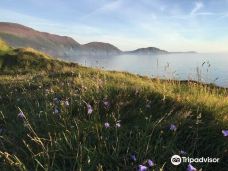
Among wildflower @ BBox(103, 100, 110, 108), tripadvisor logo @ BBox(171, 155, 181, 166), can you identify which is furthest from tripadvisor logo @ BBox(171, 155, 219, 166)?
wildflower @ BBox(103, 100, 110, 108)

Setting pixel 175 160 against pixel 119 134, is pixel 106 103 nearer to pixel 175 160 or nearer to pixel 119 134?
pixel 119 134

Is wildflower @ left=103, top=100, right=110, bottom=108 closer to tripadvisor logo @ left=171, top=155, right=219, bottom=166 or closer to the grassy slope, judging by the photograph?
the grassy slope

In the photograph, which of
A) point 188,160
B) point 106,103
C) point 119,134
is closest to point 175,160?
point 188,160

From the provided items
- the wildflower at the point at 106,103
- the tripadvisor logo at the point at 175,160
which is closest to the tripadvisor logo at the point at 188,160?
the tripadvisor logo at the point at 175,160

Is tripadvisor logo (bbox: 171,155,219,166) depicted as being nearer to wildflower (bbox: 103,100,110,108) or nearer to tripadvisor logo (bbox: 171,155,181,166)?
tripadvisor logo (bbox: 171,155,181,166)

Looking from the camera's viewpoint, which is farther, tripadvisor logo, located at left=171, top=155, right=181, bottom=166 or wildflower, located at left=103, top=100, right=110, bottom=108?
wildflower, located at left=103, top=100, right=110, bottom=108

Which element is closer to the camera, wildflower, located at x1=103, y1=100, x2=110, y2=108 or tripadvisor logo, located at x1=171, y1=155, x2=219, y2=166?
tripadvisor logo, located at x1=171, y1=155, x2=219, y2=166

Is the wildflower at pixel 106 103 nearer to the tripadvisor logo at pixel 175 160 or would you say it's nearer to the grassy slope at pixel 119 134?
the grassy slope at pixel 119 134

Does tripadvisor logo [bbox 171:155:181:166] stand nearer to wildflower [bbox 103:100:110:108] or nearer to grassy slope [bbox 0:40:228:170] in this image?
grassy slope [bbox 0:40:228:170]

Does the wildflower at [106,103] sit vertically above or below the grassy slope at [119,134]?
above

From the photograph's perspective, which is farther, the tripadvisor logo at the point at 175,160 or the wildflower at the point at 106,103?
the wildflower at the point at 106,103

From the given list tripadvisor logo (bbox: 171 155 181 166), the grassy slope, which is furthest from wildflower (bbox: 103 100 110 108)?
tripadvisor logo (bbox: 171 155 181 166)

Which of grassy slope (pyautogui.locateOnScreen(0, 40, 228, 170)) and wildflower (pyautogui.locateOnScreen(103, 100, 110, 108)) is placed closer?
grassy slope (pyautogui.locateOnScreen(0, 40, 228, 170))

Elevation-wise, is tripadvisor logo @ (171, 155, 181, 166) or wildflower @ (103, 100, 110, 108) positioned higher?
wildflower @ (103, 100, 110, 108)
